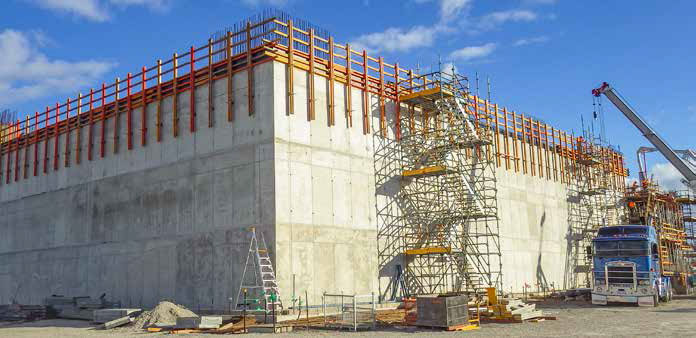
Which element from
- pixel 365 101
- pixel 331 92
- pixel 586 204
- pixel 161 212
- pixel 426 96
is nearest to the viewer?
pixel 331 92

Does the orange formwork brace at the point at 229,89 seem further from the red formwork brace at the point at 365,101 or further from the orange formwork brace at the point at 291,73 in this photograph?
the red formwork brace at the point at 365,101

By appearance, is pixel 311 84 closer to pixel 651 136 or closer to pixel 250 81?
pixel 250 81

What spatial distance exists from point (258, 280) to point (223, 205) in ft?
13.0

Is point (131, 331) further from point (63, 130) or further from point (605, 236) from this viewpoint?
point (605, 236)

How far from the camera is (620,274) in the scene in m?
31.7

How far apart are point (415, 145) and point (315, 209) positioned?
7.51 metres

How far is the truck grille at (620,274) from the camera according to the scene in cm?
3138

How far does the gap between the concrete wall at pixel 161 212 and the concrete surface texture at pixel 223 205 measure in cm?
7

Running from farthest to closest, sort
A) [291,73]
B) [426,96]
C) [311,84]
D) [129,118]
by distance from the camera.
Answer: [129,118] < [426,96] < [311,84] < [291,73]

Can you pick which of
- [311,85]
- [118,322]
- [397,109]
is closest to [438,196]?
[397,109]

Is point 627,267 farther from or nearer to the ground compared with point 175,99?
nearer to the ground

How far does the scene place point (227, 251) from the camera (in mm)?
27406

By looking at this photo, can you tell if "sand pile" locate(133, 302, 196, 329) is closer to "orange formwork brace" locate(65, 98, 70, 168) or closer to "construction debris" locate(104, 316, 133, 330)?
"construction debris" locate(104, 316, 133, 330)

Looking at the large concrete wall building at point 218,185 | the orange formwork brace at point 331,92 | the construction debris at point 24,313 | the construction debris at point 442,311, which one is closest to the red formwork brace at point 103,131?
the large concrete wall building at point 218,185
